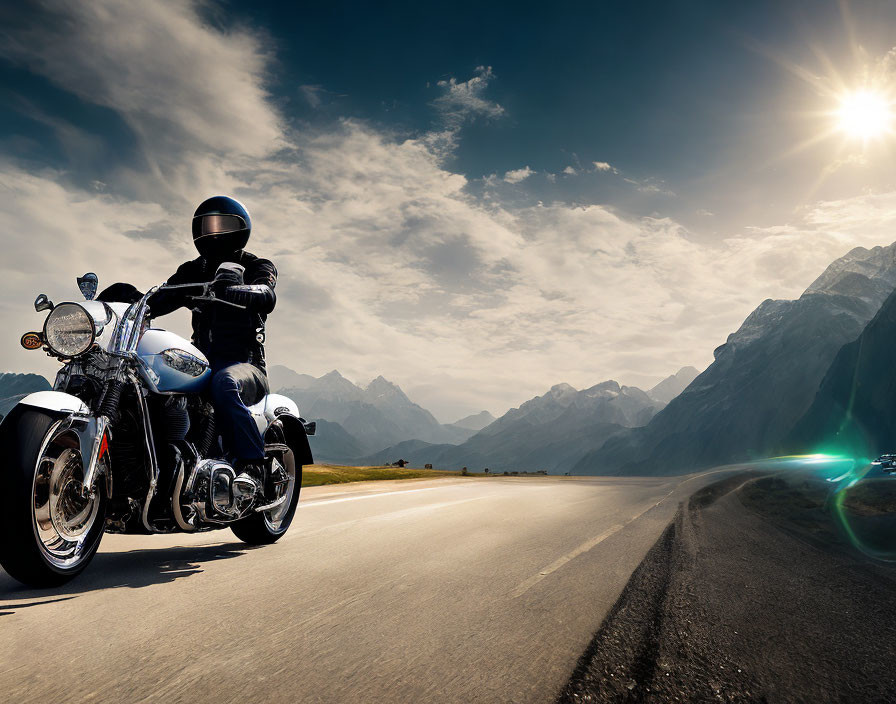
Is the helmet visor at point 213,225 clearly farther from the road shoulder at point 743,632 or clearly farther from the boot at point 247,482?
the road shoulder at point 743,632

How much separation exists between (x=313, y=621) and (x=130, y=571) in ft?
6.62

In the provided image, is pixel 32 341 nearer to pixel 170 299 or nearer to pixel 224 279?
pixel 170 299

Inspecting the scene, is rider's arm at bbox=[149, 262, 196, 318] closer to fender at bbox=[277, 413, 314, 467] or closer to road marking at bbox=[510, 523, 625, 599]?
fender at bbox=[277, 413, 314, 467]

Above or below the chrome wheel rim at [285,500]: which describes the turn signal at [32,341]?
above

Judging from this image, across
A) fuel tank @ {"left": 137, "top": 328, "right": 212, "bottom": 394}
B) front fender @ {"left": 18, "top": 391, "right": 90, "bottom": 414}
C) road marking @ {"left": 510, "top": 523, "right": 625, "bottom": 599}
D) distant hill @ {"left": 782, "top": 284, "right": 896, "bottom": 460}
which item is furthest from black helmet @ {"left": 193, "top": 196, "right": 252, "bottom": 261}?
distant hill @ {"left": 782, "top": 284, "right": 896, "bottom": 460}

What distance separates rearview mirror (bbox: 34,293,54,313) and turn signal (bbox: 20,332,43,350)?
0.19 m

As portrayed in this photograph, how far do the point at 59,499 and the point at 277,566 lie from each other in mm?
1611

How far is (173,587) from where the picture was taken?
343 centimetres

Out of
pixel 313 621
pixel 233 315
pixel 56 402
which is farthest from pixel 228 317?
pixel 313 621

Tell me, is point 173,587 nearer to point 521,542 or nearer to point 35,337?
point 35,337

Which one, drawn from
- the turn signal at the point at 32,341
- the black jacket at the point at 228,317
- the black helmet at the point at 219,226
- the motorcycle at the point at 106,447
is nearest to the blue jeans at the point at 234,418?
the motorcycle at the point at 106,447

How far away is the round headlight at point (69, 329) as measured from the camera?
3.61 m

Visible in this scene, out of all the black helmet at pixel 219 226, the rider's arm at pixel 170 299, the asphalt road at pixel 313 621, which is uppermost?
the black helmet at pixel 219 226

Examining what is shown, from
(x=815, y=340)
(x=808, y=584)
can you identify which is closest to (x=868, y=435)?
(x=815, y=340)
